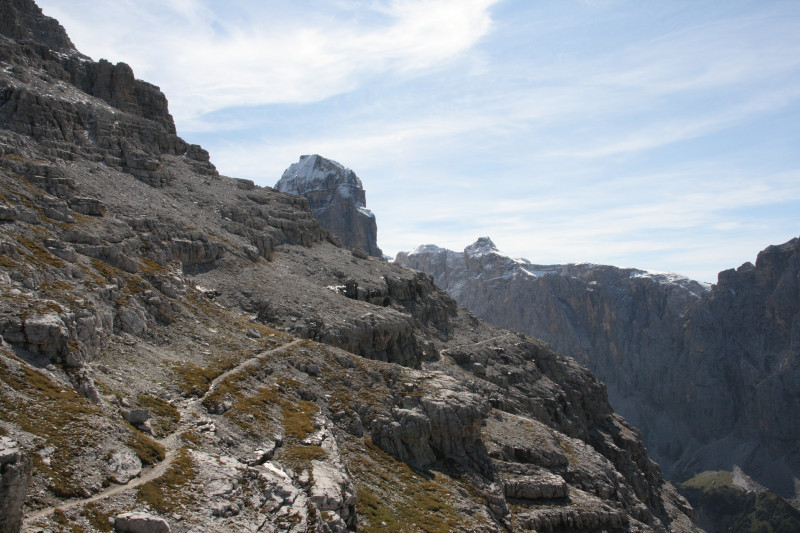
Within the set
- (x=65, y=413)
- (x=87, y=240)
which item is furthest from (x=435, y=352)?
(x=65, y=413)

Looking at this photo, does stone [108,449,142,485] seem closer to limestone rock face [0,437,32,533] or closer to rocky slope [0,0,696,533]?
rocky slope [0,0,696,533]

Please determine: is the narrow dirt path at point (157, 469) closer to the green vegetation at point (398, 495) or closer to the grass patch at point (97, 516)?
the grass patch at point (97, 516)

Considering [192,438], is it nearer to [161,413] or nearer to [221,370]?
[161,413]

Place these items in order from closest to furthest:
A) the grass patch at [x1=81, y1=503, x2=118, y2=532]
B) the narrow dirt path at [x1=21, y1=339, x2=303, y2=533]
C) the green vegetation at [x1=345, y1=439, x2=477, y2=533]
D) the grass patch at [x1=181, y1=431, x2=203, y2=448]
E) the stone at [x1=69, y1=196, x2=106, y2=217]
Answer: the narrow dirt path at [x1=21, y1=339, x2=303, y2=533]
the grass patch at [x1=81, y1=503, x2=118, y2=532]
the grass patch at [x1=181, y1=431, x2=203, y2=448]
the green vegetation at [x1=345, y1=439, x2=477, y2=533]
the stone at [x1=69, y1=196, x2=106, y2=217]

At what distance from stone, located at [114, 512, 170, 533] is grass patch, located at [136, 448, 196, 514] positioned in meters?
1.88

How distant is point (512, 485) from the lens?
74.4 meters

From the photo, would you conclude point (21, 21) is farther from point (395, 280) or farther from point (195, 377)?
point (195, 377)

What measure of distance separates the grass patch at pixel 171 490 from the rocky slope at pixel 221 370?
165 mm

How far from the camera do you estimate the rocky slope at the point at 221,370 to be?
3347 cm

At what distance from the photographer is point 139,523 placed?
1112 inches

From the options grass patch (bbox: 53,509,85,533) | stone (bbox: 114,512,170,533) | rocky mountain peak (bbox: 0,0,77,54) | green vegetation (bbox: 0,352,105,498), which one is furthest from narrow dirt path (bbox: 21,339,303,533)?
rocky mountain peak (bbox: 0,0,77,54)

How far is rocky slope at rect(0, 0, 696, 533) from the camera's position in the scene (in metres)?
33.5

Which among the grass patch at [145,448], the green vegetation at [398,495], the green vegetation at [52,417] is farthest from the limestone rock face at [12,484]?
the green vegetation at [398,495]

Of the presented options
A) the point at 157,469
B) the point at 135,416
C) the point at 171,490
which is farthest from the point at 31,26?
the point at 171,490
